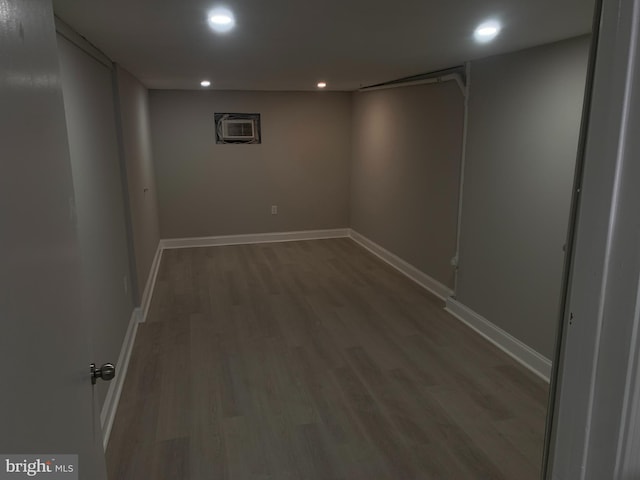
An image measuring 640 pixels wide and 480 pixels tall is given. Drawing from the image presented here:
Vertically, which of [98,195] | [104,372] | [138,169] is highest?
[138,169]

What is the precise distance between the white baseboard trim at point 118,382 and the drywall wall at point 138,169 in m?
0.28

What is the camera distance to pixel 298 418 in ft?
8.17

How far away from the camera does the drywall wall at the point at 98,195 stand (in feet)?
7.04

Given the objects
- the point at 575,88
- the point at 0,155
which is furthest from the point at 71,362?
the point at 575,88

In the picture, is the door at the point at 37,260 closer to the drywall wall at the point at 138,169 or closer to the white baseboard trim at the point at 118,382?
the white baseboard trim at the point at 118,382

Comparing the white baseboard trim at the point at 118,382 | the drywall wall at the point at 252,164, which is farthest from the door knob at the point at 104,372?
the drywall wall at the point at 252,164

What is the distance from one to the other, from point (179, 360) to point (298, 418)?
3.55 feet

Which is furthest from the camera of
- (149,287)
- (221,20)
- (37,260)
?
(149,287)

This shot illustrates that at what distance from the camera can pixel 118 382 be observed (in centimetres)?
274

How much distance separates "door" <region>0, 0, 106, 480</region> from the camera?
0.66 meters

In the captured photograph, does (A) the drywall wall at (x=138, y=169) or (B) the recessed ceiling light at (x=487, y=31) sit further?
(A) the drywall wall at (x=138, y=169)

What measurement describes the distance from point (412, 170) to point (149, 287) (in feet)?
9.48

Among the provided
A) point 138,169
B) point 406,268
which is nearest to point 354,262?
point 406,268

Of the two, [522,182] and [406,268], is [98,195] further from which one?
[406,268]
